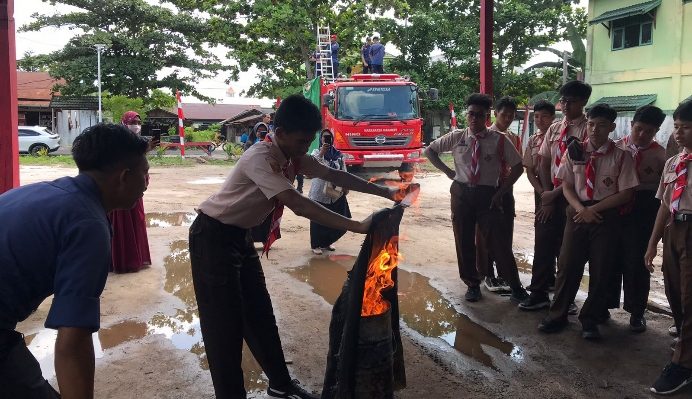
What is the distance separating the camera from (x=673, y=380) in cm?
345

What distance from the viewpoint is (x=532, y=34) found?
85.3 feet

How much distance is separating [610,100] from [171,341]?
21130 millimetres

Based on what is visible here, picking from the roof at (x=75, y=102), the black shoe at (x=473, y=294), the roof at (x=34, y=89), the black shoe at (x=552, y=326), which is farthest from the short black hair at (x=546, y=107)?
the roof at (x=34, y=89)

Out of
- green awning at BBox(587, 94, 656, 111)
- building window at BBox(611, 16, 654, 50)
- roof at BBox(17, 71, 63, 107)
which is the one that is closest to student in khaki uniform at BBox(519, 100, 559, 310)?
green awning at BBox(587, 94, 656, 111)

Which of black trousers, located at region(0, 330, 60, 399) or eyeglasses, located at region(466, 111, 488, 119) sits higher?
eyeglasses, located at region(466, 111, 488, 119)

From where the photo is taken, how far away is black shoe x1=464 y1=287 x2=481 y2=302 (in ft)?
17.7

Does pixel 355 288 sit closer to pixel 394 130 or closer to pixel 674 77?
pixel 394 130

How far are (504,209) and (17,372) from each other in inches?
184

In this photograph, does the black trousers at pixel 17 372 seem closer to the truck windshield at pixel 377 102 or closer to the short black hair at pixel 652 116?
the short black hair at pixel 652 116

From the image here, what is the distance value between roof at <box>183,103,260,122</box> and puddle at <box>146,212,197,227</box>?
40.1 metres

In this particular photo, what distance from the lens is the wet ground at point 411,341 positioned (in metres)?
3.59

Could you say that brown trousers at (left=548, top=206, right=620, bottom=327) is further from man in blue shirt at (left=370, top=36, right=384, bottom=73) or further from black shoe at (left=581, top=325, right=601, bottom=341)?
man in blue shirt at (left=370, top=36, right=384, bottom=73)

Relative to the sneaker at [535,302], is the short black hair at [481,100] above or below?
above

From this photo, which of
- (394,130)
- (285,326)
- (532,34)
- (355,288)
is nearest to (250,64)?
(394,130)
